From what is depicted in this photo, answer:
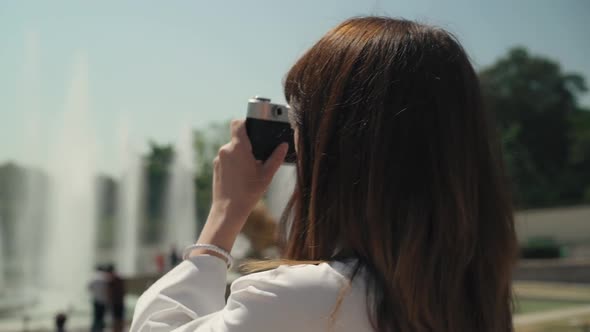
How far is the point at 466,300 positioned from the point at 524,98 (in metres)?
69.5

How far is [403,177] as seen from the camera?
1401mm

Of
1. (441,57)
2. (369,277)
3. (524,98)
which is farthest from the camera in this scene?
(524,98)

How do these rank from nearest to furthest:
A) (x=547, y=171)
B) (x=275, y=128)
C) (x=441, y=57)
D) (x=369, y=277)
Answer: (x=369, y=277), (x=441, y=57), (x=275, y=128), (x=547, y=171)

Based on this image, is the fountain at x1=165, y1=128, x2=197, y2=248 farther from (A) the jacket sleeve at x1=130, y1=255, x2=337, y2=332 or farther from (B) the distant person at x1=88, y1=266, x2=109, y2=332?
(A) the jacket sleeve at x1=130, y1=255, x2=337, y2=332

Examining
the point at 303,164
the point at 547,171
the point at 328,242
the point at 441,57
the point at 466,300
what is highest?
the point at 441,57

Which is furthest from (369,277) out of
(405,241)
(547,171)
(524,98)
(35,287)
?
(524,98)

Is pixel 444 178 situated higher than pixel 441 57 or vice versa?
pixel 441 57

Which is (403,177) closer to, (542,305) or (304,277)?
(304,277)

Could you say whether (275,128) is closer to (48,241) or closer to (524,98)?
(48,241)

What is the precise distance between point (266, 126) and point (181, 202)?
32.5 metres

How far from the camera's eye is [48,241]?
79.5ft

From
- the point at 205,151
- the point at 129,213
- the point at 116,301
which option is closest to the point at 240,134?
the point at 116,301

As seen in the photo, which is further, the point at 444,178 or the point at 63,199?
the point at 63,199

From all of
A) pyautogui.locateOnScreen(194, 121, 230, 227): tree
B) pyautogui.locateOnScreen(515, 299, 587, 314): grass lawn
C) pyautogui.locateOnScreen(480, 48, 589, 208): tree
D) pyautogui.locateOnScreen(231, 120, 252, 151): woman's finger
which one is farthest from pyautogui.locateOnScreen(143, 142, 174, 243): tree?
pyautogui.locateOnScreen(231, 120, 252, 151): woman's finger
